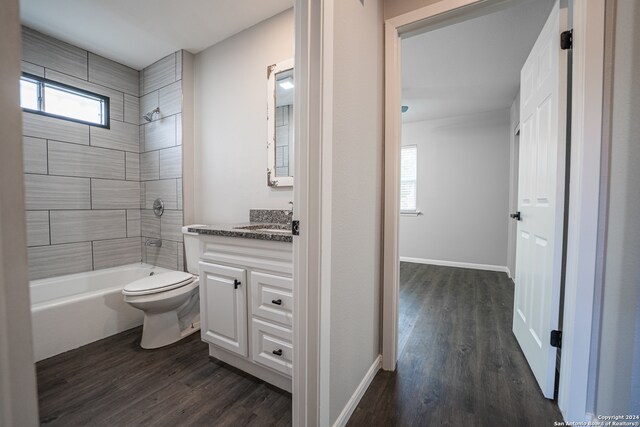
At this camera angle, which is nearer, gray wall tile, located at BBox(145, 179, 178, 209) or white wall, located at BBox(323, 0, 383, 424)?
white wall, located at BBox(323, 0, 383, 424)

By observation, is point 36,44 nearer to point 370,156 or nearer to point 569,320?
point 370,156

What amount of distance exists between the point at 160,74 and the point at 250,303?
251 centimetres

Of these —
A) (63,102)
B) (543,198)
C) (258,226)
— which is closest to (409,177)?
(543,198)

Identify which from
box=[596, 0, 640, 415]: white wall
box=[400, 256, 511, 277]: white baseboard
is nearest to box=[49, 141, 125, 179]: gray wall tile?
box=[596, 0, 640, 415]: white wall

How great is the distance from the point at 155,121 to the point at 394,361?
303 cm

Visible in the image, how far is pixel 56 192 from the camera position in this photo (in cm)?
224

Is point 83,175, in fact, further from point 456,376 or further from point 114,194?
point 456,376

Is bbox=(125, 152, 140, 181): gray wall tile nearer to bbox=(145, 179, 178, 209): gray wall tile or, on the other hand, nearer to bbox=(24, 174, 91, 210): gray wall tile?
bbox=(145, 179, 178, 209): gray wall tile

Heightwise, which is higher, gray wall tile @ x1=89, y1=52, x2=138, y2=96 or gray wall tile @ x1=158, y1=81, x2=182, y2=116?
gray wall tile @ x1=89, y1=52, x2=138, y2=96

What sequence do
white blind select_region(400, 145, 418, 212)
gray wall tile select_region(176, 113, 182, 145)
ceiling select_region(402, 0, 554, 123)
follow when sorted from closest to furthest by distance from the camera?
ceiling select_region(402, 0, 554, 123)
gray wall tile select_region(176, 113, 182, 145)
white blind select_region(400, 145, 418, 212)

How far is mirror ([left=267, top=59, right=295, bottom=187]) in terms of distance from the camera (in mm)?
1931

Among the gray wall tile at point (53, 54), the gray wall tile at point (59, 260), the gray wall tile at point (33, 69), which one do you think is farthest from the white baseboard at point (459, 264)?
the gray wall tile at point (33, 69)

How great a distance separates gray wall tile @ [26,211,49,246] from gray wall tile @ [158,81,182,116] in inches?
52.9

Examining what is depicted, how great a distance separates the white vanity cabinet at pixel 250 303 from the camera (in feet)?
4.39
